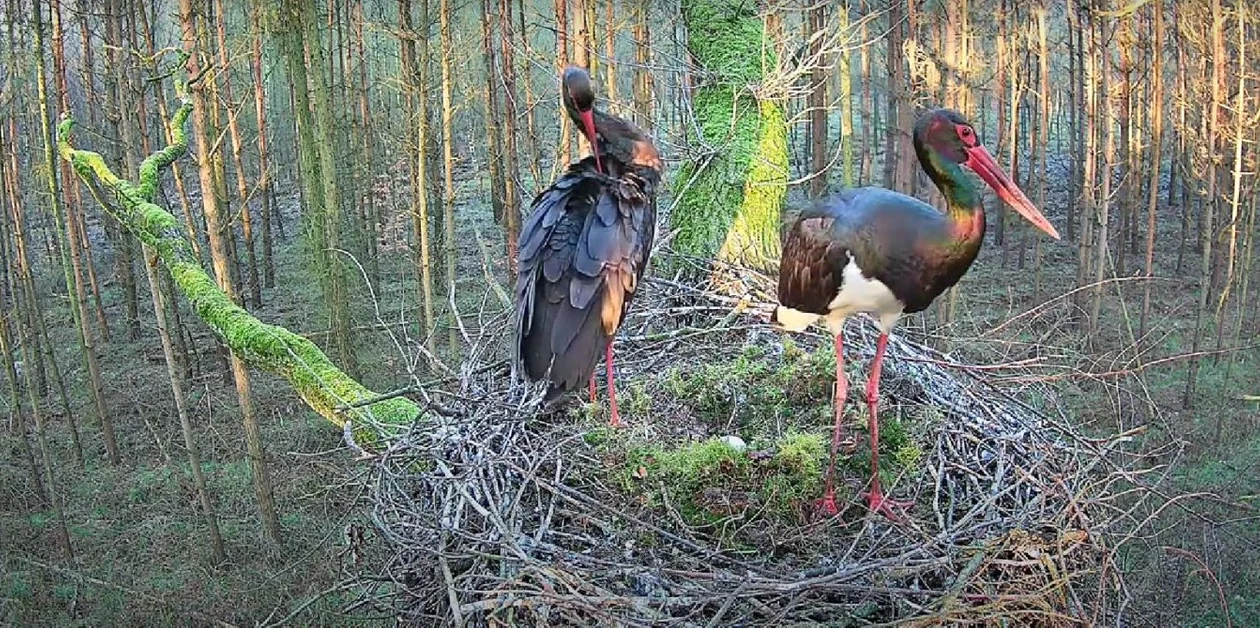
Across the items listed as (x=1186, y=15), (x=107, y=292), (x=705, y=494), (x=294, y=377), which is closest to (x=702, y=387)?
(x=705, y=494)

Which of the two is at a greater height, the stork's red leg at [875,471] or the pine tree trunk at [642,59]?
the pine tree trunk at [642,59]

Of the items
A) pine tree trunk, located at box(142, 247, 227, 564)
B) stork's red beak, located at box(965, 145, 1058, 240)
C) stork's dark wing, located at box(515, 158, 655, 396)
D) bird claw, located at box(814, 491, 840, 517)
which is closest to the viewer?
stork's red beak, located at box(965, 145, 1058, 240)

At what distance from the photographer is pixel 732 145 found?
5.98 m

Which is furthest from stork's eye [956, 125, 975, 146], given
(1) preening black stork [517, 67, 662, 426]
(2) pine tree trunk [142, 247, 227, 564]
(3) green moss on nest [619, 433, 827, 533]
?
(2) pine tree trunk [142, 247, 227, 564]

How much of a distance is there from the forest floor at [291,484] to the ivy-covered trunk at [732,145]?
677 millimetres

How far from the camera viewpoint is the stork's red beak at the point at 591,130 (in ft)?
14.9

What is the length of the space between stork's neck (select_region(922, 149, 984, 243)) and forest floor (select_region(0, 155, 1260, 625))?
64 centimetres

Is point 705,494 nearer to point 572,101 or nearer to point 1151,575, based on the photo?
point 572,101

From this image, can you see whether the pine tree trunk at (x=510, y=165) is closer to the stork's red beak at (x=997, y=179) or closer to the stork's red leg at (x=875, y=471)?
the stork's red leg at (x=875, y=471)

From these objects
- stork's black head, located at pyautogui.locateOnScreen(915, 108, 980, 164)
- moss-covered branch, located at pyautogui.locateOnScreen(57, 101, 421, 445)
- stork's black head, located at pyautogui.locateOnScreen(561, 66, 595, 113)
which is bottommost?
moss-covered branch, located at pyautogui.locateOnScreen(57, 101, 421, 445)

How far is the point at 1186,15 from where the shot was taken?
12.5m

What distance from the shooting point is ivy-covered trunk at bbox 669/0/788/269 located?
6.00 metres

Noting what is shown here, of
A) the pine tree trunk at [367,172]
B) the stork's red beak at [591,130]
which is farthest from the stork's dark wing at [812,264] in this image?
the pine tree trunk at [367,172]

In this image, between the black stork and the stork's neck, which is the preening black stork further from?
the stork's neck
